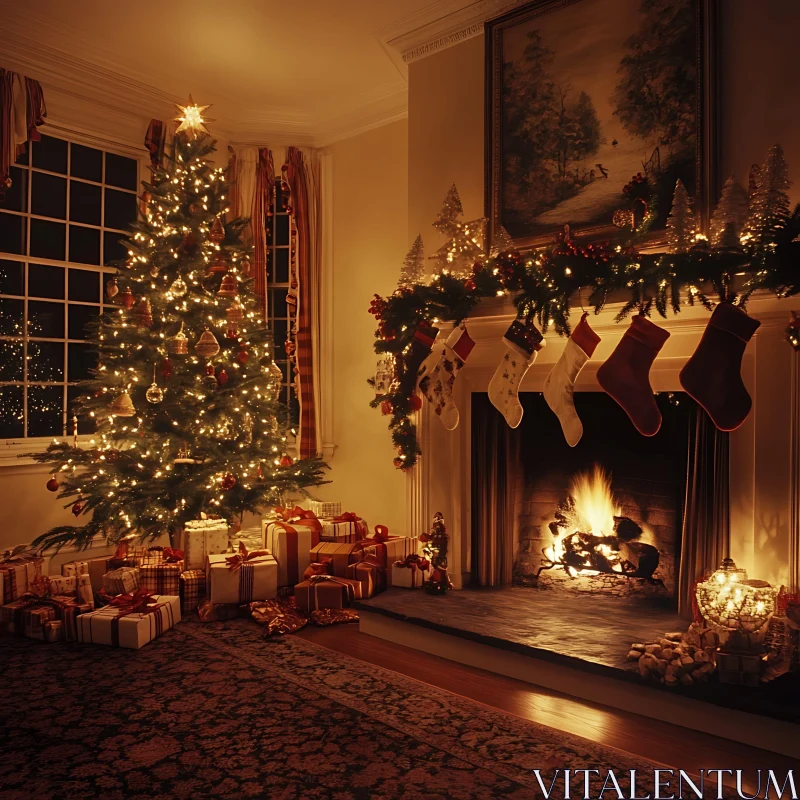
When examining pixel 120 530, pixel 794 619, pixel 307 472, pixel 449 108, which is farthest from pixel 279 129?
pixel 794 619

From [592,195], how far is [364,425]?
8.54 ft

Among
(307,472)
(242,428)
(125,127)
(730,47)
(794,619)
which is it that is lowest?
(794,619)

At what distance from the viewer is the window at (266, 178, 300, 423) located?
587cm

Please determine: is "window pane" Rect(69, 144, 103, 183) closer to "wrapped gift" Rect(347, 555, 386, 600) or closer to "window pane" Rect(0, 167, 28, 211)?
"window pane" Rect(0, 167, 28, 211)

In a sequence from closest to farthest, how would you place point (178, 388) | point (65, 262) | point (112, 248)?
point (178, 388) → point (65, 262) → point (112, 248)

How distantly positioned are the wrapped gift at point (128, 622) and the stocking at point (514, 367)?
6.48ft

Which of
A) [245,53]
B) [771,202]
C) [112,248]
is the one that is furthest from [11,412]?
[771,202]

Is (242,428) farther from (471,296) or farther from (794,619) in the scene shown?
(794,619)

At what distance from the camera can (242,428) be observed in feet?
14.9

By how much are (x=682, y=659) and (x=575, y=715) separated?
45 centimetres

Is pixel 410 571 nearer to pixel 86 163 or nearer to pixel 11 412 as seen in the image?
pixel 11 412

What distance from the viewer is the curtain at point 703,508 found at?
3049 millimetres

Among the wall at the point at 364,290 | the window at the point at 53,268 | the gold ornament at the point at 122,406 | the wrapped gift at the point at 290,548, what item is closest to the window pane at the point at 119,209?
the window at the point at 53,268

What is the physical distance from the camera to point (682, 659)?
2594 millimetres
